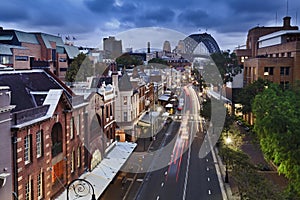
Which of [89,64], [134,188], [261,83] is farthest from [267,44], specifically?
[134,188]

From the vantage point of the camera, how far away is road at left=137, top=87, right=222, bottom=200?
1225 inches

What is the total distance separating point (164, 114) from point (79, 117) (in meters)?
41.5

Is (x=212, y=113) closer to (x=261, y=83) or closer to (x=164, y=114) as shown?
(x=261, y=83)

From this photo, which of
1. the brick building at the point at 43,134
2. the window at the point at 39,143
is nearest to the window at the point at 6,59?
the brick building at the point at 43,134

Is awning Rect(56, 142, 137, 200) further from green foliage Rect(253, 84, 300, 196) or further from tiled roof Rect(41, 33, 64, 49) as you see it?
tiled roof Rect(41, 33, 64, 49)

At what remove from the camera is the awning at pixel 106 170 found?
2688cm

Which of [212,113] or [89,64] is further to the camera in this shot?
[89,64]

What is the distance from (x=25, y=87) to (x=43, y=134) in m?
4.89

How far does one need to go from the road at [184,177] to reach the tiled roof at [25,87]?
1287 cm

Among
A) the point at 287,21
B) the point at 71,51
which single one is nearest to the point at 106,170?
the point at 71,51

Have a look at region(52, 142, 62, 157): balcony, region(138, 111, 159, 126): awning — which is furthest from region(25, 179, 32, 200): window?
region(138, 111, 159, 126): awning

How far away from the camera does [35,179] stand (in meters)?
21.5

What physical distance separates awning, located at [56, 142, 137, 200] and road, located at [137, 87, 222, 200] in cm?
326

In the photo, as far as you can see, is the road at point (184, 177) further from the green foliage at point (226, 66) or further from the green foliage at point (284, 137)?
the green foliage at point (226, 66)
